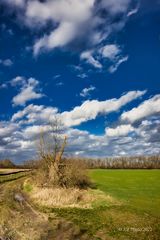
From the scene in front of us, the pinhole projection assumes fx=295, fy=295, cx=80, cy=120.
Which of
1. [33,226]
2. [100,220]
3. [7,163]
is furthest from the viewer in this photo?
[7,163]

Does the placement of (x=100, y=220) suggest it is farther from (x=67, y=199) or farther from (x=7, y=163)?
(x=7, y=163)

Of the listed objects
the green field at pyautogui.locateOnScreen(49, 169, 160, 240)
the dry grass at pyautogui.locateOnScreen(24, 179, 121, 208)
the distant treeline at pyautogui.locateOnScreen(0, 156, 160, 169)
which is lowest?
the green field at pyautogui.locateOnScreen(49, 169, 160, 240)

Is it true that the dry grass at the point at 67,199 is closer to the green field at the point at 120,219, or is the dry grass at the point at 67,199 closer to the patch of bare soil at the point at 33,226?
the green field at the point at 120,219

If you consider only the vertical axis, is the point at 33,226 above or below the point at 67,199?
below

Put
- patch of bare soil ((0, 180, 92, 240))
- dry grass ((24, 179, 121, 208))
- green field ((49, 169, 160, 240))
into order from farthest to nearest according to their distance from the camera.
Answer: dry grass ((24, 179, 121, 208))
green field ((49, 169, 160, 240))
patch of bare soil ((0, 180, 92, 240))

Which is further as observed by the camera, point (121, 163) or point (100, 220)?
point (121, 163)

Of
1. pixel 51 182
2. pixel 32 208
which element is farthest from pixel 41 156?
pixel 32 208

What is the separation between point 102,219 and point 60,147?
1790cm

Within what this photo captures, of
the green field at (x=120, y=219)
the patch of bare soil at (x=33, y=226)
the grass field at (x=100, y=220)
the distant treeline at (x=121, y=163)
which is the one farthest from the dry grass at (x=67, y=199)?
the distant treeline at (x=121, y=163)

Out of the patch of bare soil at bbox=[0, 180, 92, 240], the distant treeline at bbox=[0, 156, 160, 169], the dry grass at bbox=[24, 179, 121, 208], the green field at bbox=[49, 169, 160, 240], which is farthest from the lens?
the distant treeline at bbox=[0, 156, 160, 169]

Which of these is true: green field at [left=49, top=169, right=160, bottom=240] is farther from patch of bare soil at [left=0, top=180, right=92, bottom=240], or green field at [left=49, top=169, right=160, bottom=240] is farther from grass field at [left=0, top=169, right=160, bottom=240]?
patch of bare soil at [left=0, top=180, right=92, bottom=240]

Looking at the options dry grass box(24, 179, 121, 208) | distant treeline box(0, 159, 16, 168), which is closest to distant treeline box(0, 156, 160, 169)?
distant treeline box(0, 159, 16, 168)

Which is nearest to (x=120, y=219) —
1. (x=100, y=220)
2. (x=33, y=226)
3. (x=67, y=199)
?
(x=100, y=220)

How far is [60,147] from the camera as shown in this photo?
121ft
